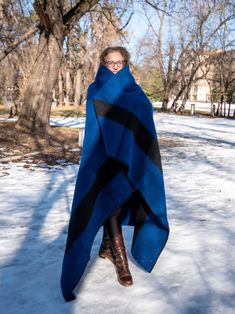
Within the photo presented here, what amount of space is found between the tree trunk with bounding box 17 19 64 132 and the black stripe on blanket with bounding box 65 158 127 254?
448 inches

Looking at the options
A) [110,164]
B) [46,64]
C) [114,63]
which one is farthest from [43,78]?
[110,164]

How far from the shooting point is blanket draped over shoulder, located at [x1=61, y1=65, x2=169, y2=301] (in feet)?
9.80

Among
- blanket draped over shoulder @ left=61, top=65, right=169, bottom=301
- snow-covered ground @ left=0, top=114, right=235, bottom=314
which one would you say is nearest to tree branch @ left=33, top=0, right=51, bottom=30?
snow-covered ground @ left=0, top=114, right=235, bottom=314

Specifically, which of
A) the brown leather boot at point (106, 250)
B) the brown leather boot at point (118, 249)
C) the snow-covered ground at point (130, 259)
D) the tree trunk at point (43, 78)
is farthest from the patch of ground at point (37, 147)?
the brown leather boot at point (118, 249)

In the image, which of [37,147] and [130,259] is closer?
[130,259]

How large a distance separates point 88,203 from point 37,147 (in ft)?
29.2

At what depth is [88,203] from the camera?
9.88 ft

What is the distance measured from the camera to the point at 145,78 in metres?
62.8

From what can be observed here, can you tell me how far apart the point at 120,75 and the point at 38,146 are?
901cm

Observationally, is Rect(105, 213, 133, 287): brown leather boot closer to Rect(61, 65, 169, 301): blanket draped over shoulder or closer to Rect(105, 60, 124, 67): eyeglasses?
Rect(61, 65, 169, 301): blanket draped over shoulder

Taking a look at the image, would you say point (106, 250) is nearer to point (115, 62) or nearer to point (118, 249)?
point (118, 249)

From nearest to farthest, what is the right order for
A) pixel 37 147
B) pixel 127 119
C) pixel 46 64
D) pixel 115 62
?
1. pixel 127 119
2. pixel 115 62
3. pixel 37 147
4. pixel 46 64

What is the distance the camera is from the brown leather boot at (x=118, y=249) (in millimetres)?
3197

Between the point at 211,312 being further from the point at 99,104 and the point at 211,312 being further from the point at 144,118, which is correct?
the point at 99,104
